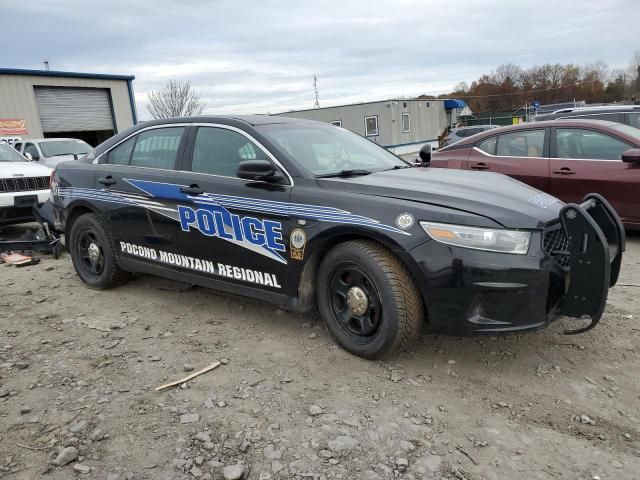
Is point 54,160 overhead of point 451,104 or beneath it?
beneath

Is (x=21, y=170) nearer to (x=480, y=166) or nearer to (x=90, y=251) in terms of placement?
(x=90, y=251)

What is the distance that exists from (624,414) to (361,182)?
6.52 feet

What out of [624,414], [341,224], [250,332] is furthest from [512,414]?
[250,332]

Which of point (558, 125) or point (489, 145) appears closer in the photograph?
point (558, 125)

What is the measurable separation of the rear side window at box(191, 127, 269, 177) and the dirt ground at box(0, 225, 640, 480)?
1212 millimetres

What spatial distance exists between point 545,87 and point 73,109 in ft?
234

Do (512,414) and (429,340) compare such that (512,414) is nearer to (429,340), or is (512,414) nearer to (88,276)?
(429,340)

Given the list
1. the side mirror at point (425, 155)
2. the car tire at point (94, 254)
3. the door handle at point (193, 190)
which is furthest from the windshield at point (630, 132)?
the car tire at point (94, 254)

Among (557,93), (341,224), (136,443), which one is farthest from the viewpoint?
(557,93)

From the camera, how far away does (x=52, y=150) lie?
1299 centimetres

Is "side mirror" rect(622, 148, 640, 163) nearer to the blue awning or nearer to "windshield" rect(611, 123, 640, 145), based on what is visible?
"windshield" rect(611, 123, 640, 145)

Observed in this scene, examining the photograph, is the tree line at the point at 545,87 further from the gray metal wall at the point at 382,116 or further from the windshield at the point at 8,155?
the windshield at the point at 8,155

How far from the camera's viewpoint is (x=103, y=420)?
275cm

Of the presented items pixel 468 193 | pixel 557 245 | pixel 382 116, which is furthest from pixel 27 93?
pixel 557 245
